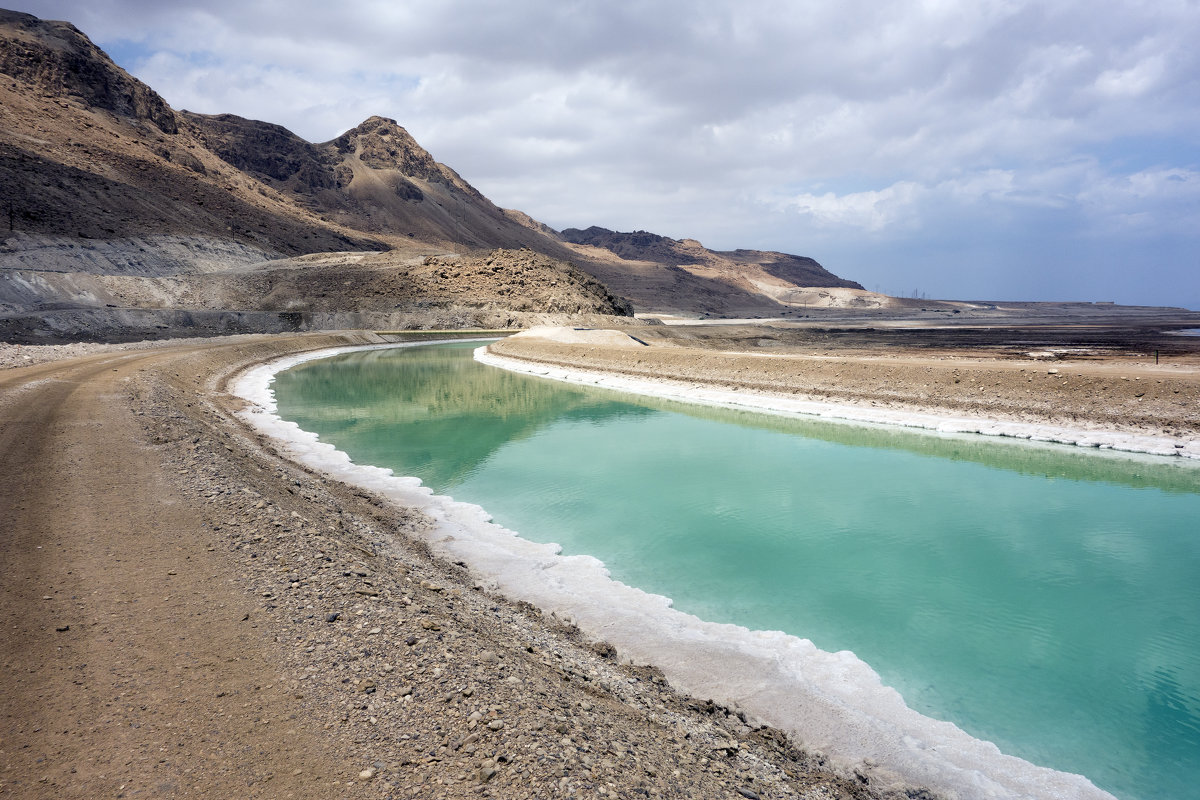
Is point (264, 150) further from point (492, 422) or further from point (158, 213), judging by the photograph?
point (492, 422)

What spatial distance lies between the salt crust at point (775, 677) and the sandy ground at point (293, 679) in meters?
0.36

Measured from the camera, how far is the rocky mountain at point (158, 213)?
53.2 meters

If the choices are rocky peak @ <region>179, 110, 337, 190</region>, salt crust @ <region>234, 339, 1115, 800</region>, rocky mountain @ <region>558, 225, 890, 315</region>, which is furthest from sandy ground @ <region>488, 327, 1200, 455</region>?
rocky peak @ <region>179, 110, 337, 190</region>

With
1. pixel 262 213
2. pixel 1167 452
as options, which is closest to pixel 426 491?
pixel 1167 452

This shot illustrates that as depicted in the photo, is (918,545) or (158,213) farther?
(158,213)

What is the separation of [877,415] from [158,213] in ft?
266

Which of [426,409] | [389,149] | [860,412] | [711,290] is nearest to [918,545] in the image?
[860,412]

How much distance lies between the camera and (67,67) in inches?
3285

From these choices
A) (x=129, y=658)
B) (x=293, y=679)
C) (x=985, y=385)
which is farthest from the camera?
(x=985, y=385)

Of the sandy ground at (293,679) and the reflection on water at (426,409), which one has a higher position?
the sandy ground at (293,679)

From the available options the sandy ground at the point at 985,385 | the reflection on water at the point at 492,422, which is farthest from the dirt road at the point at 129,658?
the sandy ground at the point at 985,385

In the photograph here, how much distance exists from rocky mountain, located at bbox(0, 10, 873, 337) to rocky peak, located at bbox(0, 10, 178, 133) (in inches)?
7.7

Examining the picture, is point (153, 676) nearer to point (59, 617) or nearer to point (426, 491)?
point (59, 617)

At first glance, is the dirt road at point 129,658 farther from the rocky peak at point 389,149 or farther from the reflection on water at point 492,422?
the rocky peak at point 389,149
